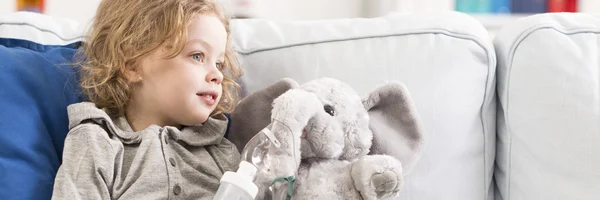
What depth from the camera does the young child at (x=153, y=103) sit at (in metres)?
1.07

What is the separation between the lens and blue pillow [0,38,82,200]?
104 centimetres

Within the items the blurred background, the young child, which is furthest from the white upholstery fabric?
the blurred background

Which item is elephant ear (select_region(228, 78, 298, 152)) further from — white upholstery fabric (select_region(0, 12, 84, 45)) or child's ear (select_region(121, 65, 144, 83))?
white upholstery fabric (select_region(0, 12, 84, 45))

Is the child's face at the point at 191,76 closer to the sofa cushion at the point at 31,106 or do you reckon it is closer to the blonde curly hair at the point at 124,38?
the blonde curly hair at the point at 124,38

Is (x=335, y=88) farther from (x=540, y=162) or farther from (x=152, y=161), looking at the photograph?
(x=540, y=162)

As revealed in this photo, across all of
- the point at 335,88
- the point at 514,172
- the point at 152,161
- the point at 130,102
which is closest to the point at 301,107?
the point at 335,88

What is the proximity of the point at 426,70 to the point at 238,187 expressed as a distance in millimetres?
497

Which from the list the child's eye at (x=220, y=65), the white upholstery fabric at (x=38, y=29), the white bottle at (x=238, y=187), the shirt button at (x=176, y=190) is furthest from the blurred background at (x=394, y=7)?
the white bottle at (x=238, y=187)

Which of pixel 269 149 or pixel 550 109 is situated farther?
pixel 550 109

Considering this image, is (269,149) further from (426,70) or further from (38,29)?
(38,29)

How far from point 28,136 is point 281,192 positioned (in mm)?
401

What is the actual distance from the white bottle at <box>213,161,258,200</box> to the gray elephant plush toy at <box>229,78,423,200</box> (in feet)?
0.13

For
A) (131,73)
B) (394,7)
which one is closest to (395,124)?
(131,73)

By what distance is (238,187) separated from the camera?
2.93 ft
